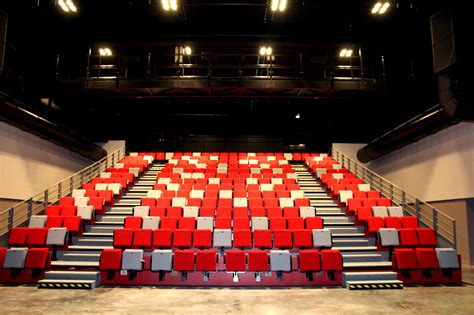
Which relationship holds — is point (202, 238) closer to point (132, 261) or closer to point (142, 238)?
point (142, 238)

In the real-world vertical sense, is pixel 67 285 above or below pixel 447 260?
below

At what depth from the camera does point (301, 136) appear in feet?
51.5

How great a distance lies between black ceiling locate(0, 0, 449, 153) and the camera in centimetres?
965

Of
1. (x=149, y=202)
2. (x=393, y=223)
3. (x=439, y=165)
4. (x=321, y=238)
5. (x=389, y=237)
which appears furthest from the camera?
(x=439, y=165)

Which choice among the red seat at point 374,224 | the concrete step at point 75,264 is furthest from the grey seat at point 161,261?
the red seat at point 374,224

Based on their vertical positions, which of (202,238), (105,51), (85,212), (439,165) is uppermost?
(105,51)

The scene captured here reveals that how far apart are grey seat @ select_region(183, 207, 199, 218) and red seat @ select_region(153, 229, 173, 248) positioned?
1.01 m

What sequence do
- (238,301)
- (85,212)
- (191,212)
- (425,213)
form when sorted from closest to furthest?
(238,301), (85,212), (191,212), (425,213)

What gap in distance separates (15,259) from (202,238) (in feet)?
10.6

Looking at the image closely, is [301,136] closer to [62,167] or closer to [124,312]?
[62,167]

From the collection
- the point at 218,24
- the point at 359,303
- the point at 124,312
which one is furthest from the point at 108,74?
the point at 359,303

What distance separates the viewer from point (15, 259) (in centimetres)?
609

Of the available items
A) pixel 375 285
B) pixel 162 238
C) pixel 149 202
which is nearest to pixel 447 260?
pixel 375 285

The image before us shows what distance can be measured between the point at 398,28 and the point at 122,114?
10.7 m
